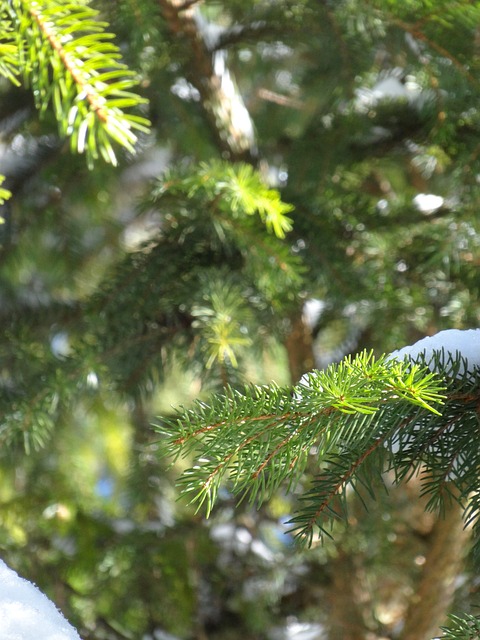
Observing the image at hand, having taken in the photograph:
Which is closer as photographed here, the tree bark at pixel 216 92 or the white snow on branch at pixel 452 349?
the white snow on branch at pixel 452 349

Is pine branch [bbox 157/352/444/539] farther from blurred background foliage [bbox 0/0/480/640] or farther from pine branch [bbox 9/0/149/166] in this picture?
Result: blurred background foliage [bbox 0/0/480/640]

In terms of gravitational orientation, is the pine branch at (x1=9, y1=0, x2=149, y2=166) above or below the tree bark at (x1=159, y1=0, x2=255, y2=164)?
above

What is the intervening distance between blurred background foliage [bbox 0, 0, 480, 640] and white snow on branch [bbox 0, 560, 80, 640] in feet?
1.19

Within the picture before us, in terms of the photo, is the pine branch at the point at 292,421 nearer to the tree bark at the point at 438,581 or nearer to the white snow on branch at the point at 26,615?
the white snow on branch at the point at 26,615

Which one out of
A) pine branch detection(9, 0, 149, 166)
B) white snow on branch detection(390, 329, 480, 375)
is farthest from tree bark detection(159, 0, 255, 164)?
white snow on branch detection(390, 329, 480, 375)

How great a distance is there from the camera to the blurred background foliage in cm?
93

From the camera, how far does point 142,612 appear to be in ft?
4.43

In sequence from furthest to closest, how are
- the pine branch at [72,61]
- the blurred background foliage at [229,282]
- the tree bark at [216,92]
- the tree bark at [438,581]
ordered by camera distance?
the tree bark at [438,581] < the tree bark at [216,92] < the blurred background foliage at [229,282] < the pine branch at [72,61]

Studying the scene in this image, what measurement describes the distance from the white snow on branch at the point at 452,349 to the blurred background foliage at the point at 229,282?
28 centimetres

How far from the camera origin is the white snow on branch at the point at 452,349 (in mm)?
546

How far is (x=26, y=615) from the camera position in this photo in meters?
0.50

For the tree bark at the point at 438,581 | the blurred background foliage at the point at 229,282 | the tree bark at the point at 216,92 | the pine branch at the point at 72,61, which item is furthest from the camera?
the tree bark at the point at 438,581

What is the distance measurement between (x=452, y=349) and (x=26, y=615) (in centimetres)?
37

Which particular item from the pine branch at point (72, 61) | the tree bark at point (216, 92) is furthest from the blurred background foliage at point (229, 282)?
the pine branch at point (72, 61)
